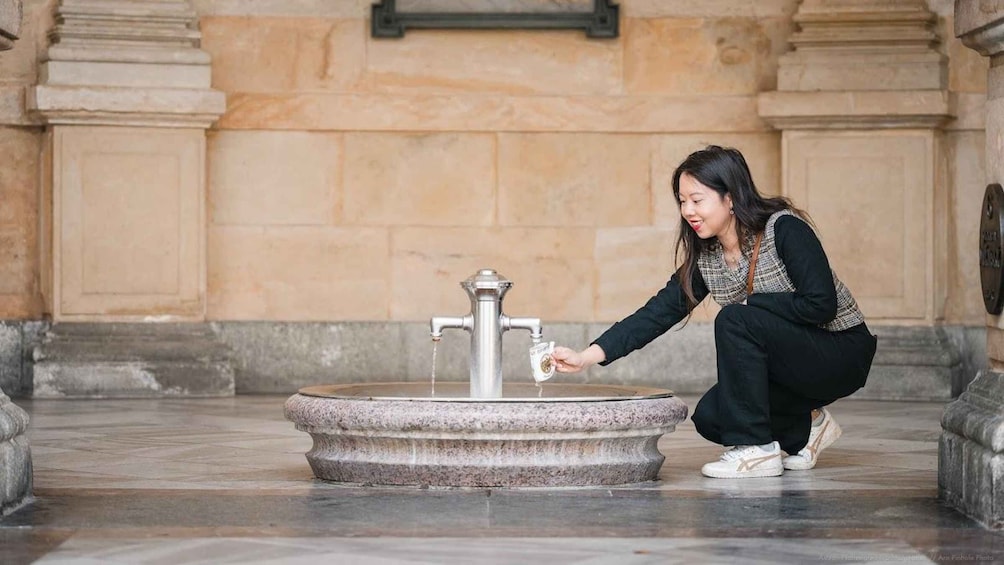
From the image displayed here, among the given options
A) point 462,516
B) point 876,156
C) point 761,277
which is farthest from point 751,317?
point 876,156

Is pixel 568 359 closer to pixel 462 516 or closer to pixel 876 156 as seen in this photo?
pixel 462 516

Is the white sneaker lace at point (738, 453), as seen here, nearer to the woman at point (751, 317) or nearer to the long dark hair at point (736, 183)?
the woman at point (751, 317)

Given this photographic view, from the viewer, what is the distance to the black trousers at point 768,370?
18.1 ft

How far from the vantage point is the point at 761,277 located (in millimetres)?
5578

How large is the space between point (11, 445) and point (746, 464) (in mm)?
2395

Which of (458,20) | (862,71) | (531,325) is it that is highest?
(458,20)

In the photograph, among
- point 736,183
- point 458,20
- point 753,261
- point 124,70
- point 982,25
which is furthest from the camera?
point 458,20

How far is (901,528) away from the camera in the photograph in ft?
14.9

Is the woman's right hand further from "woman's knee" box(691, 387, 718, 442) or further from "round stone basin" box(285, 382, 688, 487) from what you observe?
"woman's knee" box(691, 387, 718, 442)

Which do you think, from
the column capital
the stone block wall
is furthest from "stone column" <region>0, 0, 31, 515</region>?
the stone block wall

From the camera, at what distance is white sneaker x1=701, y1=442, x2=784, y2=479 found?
222 inches

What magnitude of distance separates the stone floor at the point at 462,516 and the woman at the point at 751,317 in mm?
213

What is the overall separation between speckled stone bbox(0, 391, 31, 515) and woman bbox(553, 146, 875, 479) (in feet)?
5.51

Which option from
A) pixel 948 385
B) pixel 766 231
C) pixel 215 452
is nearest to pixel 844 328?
pixel 766 231
